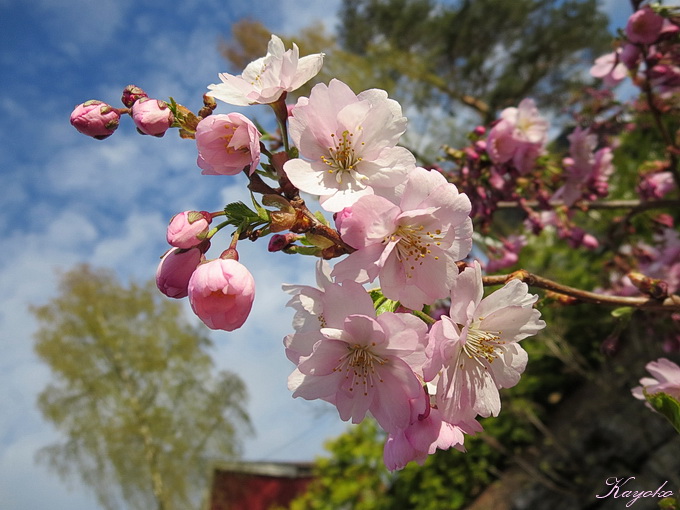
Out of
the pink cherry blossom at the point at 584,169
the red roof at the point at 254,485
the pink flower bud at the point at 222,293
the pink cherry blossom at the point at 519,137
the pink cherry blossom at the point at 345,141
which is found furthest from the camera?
the red roof at the point at 254,485

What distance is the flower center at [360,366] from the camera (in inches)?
30.5

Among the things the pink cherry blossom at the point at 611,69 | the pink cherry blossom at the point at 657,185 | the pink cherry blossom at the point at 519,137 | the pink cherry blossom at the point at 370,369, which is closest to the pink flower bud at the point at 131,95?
the pink cherry blossom at the point at 370,369

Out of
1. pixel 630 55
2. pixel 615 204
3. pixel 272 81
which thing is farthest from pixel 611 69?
pixel 272 81

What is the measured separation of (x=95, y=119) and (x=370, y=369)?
2.02ft

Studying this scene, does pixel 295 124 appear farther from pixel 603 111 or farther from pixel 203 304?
pixel 603 111

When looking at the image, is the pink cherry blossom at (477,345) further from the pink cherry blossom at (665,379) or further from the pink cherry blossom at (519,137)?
the pink cherry blossom at (519,137)

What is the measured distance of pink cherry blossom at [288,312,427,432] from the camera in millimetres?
731

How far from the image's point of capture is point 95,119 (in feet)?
2.79

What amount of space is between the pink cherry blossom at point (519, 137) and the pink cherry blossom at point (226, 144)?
53.3 inches

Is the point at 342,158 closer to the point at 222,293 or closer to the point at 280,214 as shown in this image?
the point at 280,214

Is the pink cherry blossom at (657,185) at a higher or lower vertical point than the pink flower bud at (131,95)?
higher

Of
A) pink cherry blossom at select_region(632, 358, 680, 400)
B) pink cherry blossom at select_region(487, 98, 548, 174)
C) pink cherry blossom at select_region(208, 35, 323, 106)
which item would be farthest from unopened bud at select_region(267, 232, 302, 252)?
pink cherry blossom at select_region(487, 98, 548, 174)

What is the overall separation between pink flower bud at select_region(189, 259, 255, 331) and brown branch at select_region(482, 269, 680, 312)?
0.43 metres

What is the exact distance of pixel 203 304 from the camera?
69 centimetres
